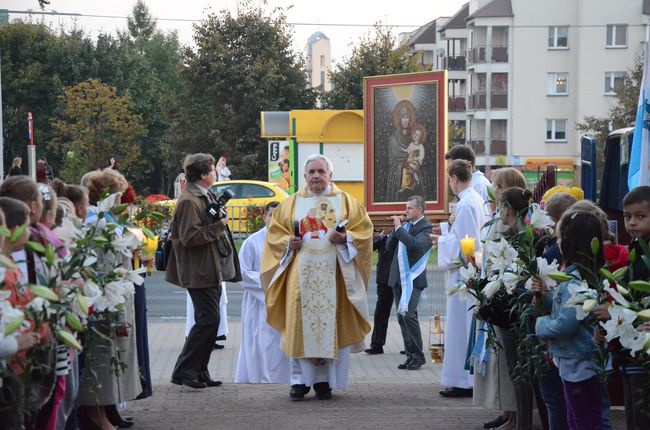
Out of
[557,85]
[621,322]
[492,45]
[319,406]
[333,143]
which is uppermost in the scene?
[492,45]

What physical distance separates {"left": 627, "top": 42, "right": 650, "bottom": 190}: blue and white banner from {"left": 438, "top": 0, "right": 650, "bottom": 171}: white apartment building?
62.0 metres

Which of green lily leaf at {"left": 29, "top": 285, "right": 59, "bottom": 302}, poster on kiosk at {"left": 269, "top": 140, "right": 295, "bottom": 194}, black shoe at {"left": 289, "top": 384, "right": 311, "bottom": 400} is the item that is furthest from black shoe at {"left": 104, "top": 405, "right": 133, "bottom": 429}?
poster on kiosk at {"left": 269, "top": 140, "right": 295, "bottom": 194}

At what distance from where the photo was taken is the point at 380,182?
55.0 ft

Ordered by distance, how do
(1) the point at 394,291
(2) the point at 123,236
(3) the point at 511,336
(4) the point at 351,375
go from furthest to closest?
(1) the point at 394,291 → (4) the point at 351,375 → (3) the point at 511,336 → (2) the point at 123,236

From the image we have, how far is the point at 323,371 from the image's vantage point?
1009 centimetres

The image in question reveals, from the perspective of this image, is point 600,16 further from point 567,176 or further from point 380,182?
point 380,182

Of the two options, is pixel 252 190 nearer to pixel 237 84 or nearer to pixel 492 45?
pixel 237 84

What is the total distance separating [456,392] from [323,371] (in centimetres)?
115

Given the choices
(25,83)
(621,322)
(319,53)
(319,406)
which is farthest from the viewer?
(319,53)

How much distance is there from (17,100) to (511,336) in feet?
190

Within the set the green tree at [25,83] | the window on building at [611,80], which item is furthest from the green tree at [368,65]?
the window on building at [611,80]

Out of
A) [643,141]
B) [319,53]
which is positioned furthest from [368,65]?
[319,53]

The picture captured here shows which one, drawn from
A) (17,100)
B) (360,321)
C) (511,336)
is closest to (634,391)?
(511,336)

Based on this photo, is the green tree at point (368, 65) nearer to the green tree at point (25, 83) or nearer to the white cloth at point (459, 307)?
the green tree at point (25, 83)
